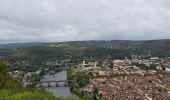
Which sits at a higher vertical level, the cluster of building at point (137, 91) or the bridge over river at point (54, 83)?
the cluster of building at point (137, 91)

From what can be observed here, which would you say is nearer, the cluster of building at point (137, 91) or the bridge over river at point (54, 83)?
the cluster of building at point (137, 91)

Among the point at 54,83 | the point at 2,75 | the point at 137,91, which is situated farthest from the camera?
the point at 54,83

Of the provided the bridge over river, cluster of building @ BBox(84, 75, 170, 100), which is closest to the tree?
cluster of building @ BBox(84, 75, 170, 100)

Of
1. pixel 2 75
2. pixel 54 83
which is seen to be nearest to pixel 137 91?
pixel 54 83

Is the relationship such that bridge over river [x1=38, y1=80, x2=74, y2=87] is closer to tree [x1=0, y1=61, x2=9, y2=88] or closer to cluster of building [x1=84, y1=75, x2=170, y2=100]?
cluster of building [x1=84, y1=75, x2=170, y2=100]

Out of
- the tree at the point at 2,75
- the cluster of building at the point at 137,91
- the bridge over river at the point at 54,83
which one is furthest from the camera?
the bridge over river at the point at 54,83

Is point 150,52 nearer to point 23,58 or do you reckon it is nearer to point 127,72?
point 23,58

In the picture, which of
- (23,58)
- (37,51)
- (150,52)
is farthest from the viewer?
(150,52)

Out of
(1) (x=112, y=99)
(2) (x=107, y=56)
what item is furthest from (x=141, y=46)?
(1) (x=112, y=99)

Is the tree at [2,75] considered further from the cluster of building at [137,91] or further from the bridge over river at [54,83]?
the bridge over river at [54,83]

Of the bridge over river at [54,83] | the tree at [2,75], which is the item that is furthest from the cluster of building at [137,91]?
the tree at [2,75]

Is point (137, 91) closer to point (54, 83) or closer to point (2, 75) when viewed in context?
point (54, 83)
